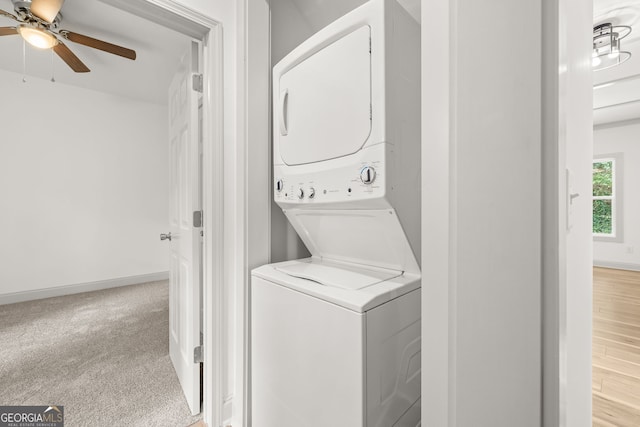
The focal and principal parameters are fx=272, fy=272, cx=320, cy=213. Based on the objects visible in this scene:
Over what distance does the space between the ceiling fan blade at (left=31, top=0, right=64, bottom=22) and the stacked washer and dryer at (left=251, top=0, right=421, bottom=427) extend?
1760mm

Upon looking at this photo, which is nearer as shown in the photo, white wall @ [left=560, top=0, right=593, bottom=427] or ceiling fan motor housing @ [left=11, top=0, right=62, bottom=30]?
white wall @ [left=560, top=0, right=593, bottom=427]

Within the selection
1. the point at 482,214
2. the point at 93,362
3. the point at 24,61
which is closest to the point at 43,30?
the point at 24,61

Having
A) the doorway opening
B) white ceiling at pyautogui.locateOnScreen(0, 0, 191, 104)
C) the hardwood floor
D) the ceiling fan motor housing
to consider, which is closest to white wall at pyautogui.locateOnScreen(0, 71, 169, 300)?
white ceiling at pyautogui.locateOnScreen(0, 0, 191, 104)

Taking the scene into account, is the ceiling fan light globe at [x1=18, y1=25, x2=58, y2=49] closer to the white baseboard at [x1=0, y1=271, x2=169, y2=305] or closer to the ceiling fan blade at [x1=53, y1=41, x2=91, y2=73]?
the ceiling fan blade at [x1=53, y1=41, x2=91, y2=73]

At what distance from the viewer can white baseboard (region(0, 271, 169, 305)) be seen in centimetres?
322

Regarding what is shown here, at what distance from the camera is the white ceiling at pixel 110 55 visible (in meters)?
2.27

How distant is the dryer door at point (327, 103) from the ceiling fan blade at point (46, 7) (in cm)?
176

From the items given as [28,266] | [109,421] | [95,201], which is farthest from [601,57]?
[28,266]

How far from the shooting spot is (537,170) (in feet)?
1.37

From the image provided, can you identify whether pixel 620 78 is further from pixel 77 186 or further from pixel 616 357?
pixel 77 186

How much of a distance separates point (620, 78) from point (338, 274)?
448cm

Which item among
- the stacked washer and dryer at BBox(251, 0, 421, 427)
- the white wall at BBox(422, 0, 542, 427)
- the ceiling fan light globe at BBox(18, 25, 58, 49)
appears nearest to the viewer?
the white wall at BBox(422, 0, 542, 427)

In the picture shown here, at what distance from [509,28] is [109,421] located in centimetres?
230

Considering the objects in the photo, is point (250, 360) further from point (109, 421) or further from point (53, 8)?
point (53, 8)
